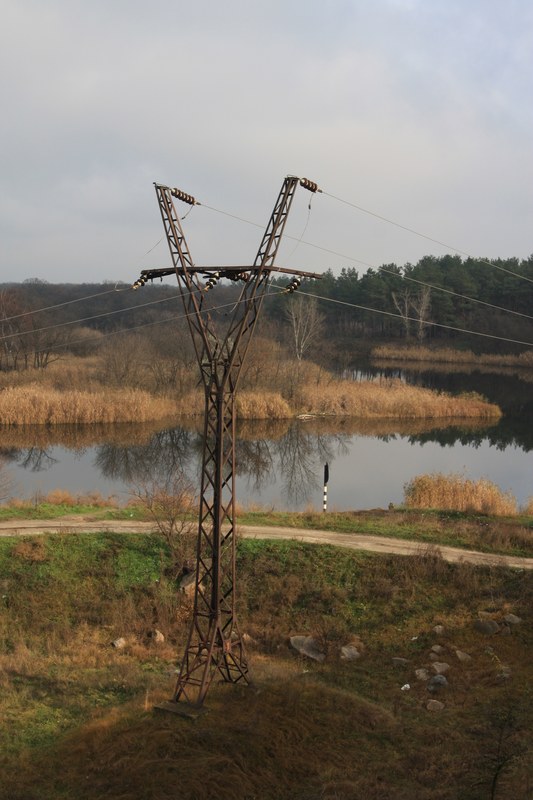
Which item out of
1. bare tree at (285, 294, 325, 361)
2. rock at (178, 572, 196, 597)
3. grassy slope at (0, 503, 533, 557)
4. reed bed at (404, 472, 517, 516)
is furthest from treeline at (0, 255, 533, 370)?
rock at (178, 572, 196, 597)

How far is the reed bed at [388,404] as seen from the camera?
41.2 m

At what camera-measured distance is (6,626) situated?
13.1 m

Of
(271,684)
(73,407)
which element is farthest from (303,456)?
(271,684)

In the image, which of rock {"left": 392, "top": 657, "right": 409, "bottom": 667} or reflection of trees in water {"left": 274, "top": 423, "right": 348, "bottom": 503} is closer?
rock {"left": 392, "top": 657, "right": 409, "bottom": 667}

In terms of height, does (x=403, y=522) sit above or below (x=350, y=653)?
above

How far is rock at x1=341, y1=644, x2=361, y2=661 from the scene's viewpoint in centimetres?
1220

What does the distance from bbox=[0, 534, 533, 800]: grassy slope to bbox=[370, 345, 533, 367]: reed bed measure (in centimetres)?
5563

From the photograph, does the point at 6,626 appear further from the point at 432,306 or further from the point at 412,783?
the point at 432,306

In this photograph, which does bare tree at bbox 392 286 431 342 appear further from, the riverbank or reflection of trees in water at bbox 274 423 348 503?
reflection of trees in water at bbox 274 423 348 503

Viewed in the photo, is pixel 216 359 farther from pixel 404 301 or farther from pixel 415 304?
pixel 404 301

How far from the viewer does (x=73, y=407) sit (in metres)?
35.5

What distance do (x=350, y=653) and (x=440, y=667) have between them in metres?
1.53

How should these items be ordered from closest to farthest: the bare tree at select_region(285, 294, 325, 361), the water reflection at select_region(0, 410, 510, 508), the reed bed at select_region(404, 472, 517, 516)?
the reed bed at select_region(404, 472, 517, 516) → the water reflection at select_region(0, 410, 510, 508) → the bare tree at select_region(285, 294, 325, 361)

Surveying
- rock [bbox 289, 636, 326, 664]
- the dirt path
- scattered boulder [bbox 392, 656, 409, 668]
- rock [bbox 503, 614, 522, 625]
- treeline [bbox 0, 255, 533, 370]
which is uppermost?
treeline [bbox 0, 255, 533, 370]
